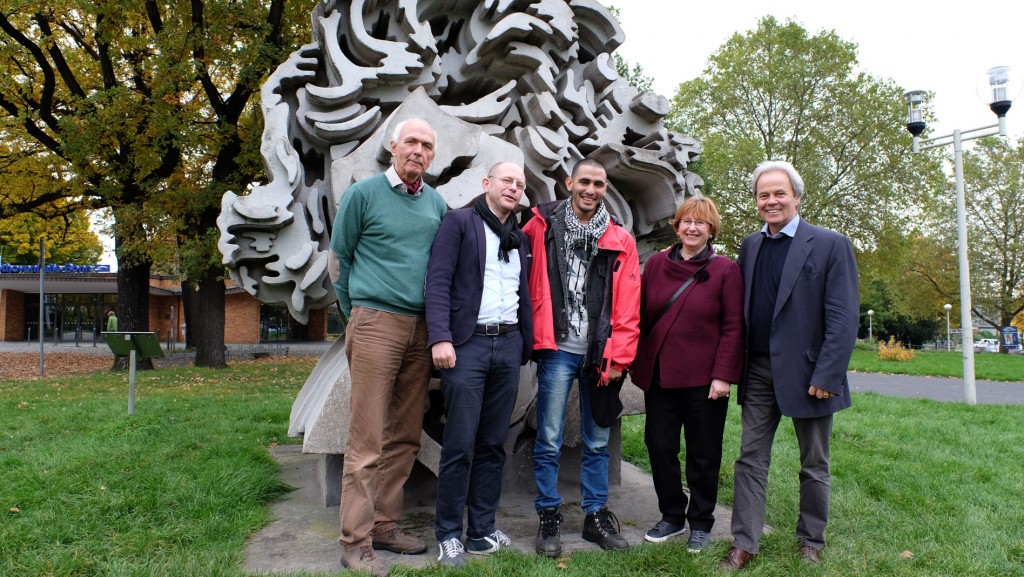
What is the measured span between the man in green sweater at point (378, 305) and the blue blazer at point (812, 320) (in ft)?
5.64

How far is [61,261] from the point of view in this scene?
3475 centimetres

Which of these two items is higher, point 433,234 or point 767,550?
point 433,234

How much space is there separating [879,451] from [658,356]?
12.3ft

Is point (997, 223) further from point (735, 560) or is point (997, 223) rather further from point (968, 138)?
point (735, 560)

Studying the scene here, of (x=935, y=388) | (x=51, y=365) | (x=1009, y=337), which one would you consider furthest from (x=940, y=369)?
(x=51, y=365)

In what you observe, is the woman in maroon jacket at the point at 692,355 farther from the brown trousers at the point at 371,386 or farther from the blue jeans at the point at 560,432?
the brown trousers at the point at 371,386

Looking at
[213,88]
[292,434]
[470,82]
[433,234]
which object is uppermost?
[213,88]

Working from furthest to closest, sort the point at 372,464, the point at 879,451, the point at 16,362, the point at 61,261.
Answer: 1. the point at 61,261
2. the point at 16,362
3. the point at 879,451
4. the point at 372,464

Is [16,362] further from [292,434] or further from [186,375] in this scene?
[292,434]

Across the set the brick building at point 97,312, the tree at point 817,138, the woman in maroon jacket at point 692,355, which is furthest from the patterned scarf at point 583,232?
the brick building at point 97,312

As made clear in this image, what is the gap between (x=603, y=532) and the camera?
3.53 metres

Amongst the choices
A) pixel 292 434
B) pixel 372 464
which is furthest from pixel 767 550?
pixel 292 434

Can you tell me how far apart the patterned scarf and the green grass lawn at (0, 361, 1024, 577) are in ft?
5.07

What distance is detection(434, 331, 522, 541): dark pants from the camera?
315 cm
